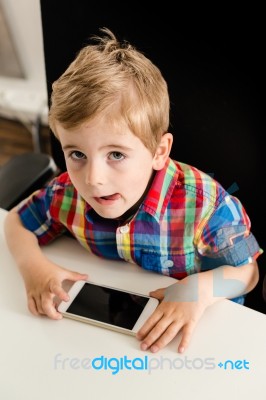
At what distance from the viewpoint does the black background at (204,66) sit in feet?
2.74

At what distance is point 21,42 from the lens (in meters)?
1.89

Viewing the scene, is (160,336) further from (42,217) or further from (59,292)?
(42,217)

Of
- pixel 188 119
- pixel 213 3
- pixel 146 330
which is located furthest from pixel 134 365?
pixel 213 3

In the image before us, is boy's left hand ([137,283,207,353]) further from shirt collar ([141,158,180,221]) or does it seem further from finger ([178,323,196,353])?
shirt collar ([141,158,180,221])

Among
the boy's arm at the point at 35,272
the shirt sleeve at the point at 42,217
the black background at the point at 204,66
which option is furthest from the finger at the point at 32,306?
the black background at the point at 204,66

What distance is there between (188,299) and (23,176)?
54 centimetres

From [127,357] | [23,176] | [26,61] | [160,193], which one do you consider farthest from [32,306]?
[26,61]

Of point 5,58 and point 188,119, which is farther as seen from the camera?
point 5,58

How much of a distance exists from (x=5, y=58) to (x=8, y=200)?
3.56 ft

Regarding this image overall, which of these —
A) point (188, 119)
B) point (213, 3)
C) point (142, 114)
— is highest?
point (213, 3)

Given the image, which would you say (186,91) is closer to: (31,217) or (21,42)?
(31,217)

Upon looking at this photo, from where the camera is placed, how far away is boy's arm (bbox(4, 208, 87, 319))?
784 mm

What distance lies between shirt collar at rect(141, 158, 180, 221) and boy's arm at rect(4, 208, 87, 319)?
0.56ft

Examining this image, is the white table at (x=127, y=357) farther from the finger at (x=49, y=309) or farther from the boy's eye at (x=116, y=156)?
the boy's eye at (x=116, y=156)
